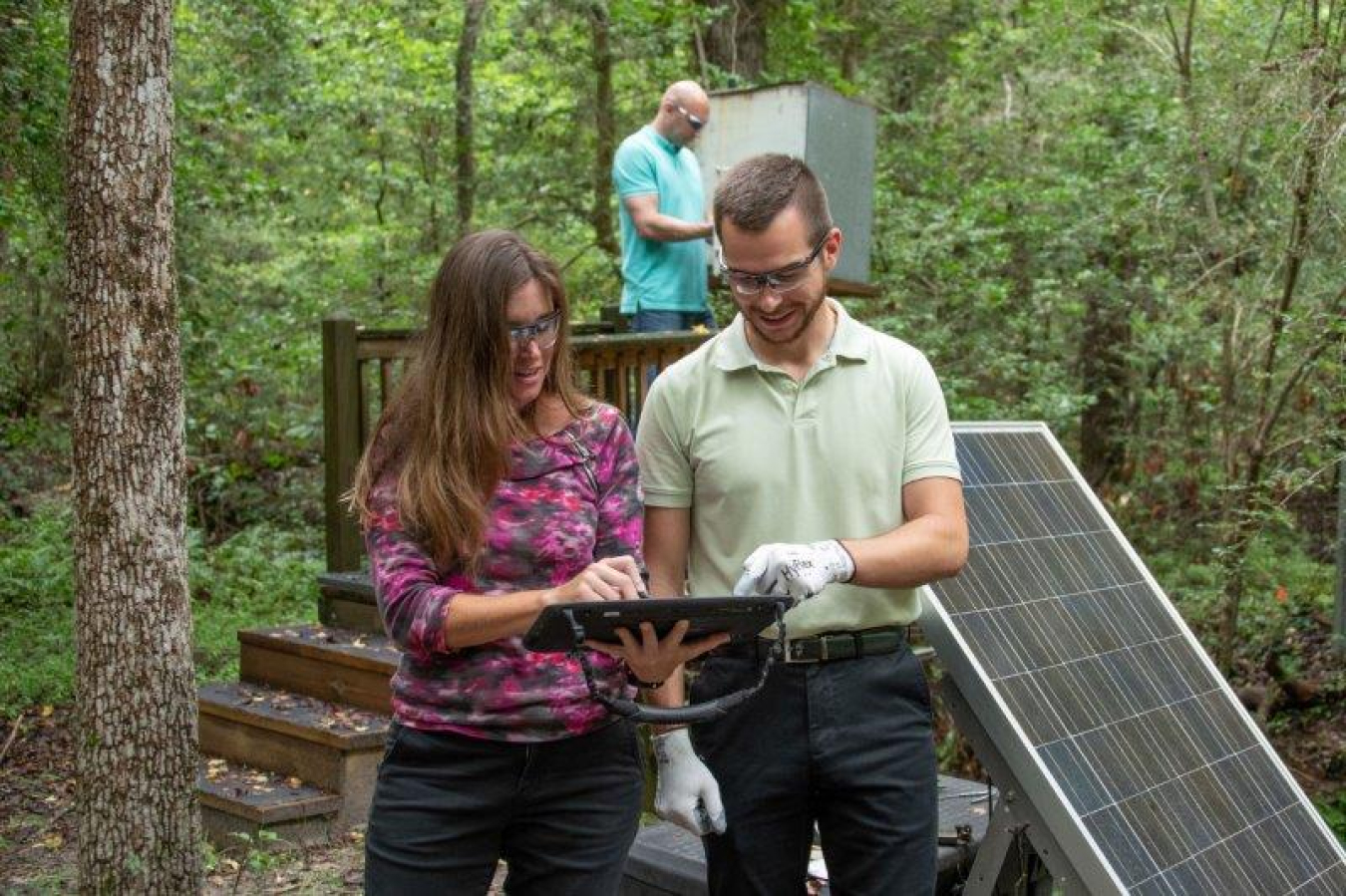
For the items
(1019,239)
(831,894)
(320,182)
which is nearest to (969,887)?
(831,894)

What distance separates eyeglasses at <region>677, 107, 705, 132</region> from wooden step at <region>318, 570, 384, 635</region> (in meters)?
2.58

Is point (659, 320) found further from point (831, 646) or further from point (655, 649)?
point (655, 649)

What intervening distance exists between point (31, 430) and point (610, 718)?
823 cm

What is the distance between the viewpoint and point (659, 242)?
271 inches

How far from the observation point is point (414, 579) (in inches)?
97.5

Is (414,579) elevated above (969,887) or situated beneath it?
elevated above

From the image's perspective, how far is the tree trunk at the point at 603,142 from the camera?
12430 millimetres

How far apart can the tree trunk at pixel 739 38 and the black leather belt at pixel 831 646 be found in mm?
9135

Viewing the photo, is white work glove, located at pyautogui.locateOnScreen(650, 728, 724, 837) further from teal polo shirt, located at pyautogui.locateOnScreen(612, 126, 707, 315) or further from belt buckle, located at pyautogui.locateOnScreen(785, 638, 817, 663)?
teal polo shirt, located at pyautogui.locateOnScreen(612, 126, 707, 315)

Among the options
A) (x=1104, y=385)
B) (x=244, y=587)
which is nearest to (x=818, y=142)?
(x=1104, y=385)

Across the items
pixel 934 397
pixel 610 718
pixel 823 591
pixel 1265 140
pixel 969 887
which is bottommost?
pixel 969 887

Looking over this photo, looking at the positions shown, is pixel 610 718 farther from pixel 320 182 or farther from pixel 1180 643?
pixel 320 182

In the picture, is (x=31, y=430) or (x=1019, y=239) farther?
(x=1019, y=239)

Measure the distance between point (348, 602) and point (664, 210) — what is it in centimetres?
238
